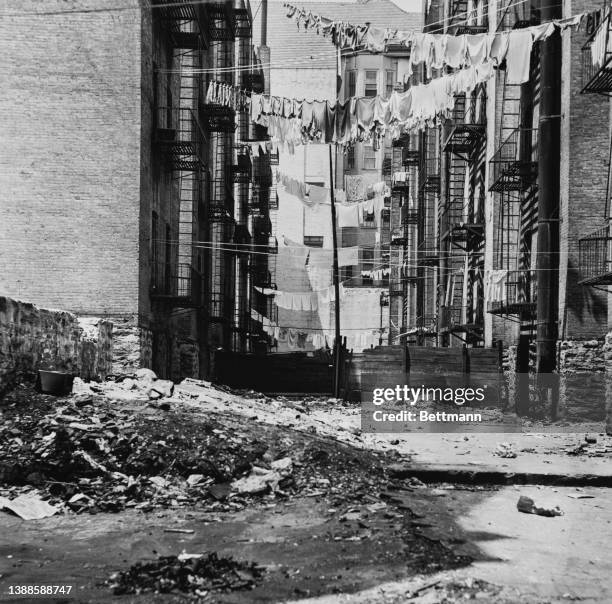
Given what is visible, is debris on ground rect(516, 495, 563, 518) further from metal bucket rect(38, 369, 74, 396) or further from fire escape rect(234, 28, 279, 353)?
fire escape rect(234, 28, 279, 353)

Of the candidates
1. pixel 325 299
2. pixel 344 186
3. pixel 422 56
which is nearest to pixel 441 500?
pixel 422 56

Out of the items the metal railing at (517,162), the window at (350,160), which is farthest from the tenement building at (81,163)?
the window at (350,160)

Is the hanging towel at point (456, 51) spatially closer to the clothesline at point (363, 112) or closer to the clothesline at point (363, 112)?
the clothesline at point (363, 112)

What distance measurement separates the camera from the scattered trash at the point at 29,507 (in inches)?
323

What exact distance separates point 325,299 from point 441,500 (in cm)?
3613

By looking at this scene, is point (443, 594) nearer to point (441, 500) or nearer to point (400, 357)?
point (441, 500)

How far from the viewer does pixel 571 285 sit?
739 inches

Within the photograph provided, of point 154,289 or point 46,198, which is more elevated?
point 46,198

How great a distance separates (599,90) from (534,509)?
1044cm

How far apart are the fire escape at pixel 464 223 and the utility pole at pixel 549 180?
6539mm

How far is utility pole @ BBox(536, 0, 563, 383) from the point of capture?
63.8 ft

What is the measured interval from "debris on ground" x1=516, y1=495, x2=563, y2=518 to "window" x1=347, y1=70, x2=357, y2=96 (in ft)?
172

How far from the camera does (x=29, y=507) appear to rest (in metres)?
8.39

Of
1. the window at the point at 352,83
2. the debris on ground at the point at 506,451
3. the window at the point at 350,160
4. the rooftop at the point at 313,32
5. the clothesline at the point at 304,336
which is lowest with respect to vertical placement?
the clothesline at the point at 304,336
